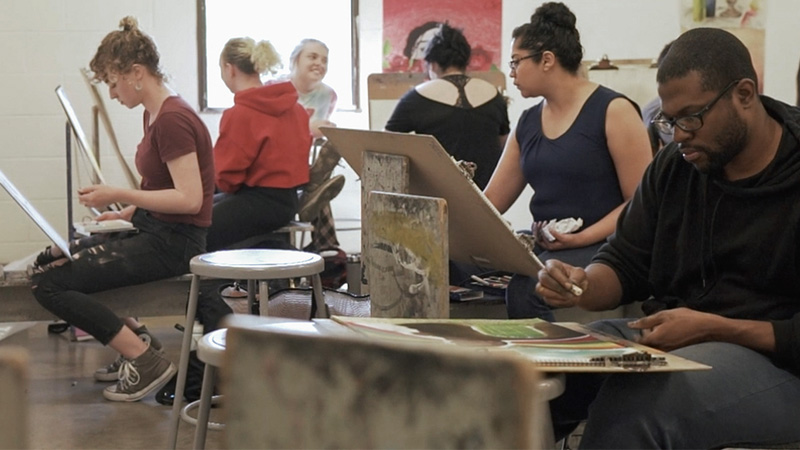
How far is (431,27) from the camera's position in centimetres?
554

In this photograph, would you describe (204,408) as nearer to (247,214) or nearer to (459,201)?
(459,201)

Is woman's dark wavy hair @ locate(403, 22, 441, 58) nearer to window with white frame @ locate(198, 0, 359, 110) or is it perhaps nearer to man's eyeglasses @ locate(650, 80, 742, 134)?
window with white frame @ locate(198, 0, 359, 110)

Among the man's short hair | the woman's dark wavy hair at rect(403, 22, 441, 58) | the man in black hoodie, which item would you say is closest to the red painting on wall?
the woman's dark wavy hair at rect(403, 22, 441, 58)

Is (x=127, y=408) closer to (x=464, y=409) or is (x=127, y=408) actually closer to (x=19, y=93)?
(x=19, y=93)

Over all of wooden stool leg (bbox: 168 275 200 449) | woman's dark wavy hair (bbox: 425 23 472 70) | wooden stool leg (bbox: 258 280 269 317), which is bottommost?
wooden stool leg (bbox: 168 275 200 449)

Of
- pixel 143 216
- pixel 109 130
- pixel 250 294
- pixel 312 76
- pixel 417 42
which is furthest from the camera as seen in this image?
pixel 417 42

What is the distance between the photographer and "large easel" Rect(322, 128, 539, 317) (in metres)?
1.86

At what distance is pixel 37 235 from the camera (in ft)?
17.7

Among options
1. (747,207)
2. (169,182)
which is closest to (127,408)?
(169,182)

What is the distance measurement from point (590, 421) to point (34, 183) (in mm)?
4414

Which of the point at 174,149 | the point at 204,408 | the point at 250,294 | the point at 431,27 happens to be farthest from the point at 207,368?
the point at 431,27

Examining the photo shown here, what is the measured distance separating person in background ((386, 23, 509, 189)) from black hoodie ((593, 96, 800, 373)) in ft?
5.88

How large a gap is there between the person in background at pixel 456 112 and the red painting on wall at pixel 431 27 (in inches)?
66.7

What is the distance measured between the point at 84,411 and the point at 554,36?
2022mm
